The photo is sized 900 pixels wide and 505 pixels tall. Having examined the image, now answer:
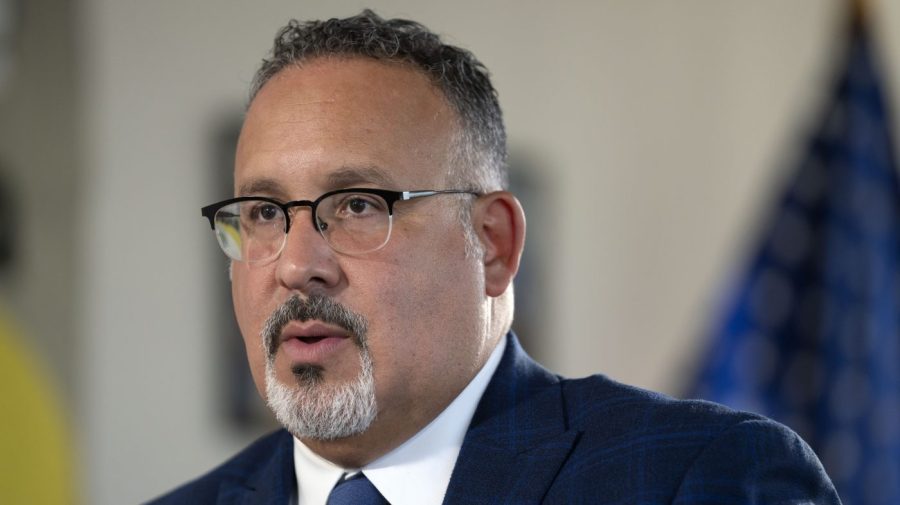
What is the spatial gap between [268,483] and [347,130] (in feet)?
2.26

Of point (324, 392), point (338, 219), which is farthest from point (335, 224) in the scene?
point (324, 392)

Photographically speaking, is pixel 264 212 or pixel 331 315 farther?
pixel 264 212

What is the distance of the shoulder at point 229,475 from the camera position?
2.33 meters

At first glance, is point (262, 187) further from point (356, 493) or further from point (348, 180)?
point (356, 493)

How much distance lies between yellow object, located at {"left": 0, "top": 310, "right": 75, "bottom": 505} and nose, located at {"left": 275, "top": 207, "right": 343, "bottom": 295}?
234 cm

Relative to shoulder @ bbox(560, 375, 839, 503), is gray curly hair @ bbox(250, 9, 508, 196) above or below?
above

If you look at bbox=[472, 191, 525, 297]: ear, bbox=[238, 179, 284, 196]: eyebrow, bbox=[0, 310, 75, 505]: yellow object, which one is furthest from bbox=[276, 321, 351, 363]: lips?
bbox=[0, 310, 75, 505]: yellow object

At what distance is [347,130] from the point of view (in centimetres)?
194

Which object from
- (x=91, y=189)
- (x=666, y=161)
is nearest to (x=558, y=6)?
(x=666, y=161)

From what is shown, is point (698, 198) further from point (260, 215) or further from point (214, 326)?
point (260, 215)

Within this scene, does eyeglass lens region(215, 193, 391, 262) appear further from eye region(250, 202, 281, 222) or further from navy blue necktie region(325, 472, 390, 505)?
navy blue necktie region(325, 472, 390, 505)

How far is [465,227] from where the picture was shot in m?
2.04

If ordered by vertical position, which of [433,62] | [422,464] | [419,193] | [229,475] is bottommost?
[229,475]

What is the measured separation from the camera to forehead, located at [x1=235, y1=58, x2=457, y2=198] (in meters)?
1.93
